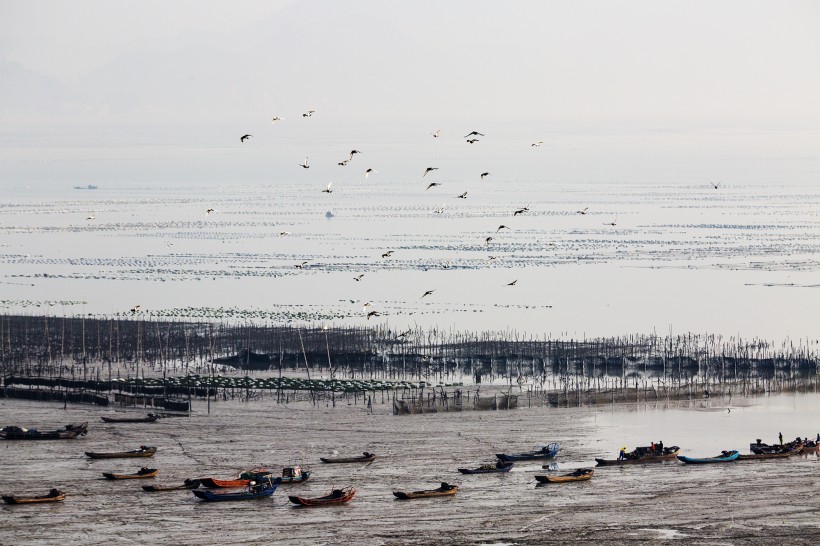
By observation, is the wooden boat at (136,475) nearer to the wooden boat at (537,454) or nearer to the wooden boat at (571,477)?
the wooden boat at (537,454)

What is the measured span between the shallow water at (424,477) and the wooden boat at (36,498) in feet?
1.34

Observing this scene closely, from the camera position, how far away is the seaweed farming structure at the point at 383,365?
2031 inches

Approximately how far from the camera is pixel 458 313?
72375 mm

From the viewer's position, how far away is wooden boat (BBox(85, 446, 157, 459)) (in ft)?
138

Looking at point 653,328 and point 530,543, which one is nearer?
point 530,543

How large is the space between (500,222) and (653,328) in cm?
6140

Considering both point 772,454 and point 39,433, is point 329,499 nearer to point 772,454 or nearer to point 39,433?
point 39,433

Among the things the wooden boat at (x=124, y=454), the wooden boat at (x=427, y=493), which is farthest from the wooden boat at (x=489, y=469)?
the wooden boat at (x=124, y=454)

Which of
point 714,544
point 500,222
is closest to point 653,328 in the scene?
point 714,544

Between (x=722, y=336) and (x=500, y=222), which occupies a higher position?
(x=500, y=222)

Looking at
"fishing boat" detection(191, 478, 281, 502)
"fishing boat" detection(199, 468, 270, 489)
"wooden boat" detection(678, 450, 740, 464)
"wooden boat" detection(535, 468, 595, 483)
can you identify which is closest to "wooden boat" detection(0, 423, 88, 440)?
"fishing boat" detection(199, 468, 270, 489)

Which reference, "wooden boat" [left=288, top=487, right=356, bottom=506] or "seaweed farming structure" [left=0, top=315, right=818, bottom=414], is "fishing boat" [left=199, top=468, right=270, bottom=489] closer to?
"wooden boat" [left=288, top=487, right=356, bottom=506]

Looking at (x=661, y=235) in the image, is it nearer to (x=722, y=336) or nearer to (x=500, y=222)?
(x=500, y=222)

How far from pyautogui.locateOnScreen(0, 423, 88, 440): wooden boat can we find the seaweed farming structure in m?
4.76
